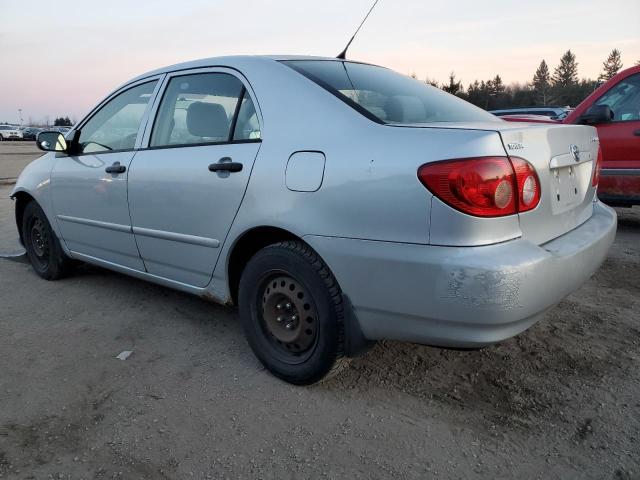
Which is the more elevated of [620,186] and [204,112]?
[204,112]

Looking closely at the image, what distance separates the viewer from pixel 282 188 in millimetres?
2432

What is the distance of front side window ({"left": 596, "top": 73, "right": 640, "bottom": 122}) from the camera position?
5.36 metres

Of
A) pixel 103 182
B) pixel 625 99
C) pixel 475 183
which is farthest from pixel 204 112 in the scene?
pixel 625 99

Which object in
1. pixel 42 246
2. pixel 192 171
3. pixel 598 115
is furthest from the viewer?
pixel 598 115

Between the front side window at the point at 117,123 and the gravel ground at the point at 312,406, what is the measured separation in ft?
3.96

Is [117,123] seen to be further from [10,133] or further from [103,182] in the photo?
[10,133]

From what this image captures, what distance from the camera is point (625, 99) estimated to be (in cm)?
546

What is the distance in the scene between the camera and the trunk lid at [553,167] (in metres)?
2.13

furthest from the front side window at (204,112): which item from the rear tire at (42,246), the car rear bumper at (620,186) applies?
the car rear bumper at (620,186)

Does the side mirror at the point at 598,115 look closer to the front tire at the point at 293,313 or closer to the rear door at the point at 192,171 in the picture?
the rear door at the point at 192,171

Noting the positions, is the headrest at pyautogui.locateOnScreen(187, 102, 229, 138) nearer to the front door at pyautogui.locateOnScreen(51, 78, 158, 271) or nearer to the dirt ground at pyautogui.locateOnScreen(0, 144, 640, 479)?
the front door at pyautogui.locateOnScreen(51, 78, 158, 271)

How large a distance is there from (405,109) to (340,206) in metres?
0.74

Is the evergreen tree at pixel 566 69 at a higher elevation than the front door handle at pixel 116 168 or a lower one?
higher

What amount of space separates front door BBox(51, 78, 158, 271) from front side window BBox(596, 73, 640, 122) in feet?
15.1
